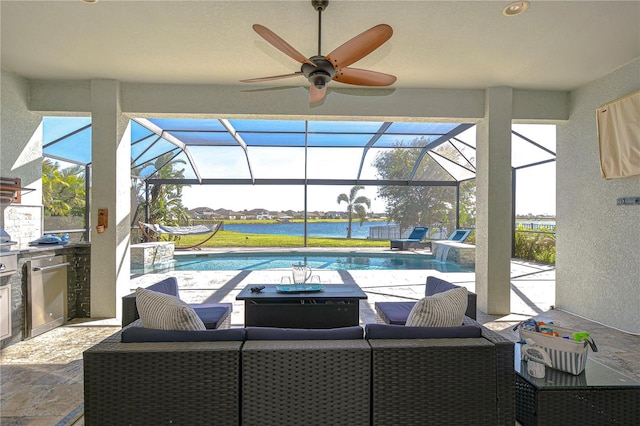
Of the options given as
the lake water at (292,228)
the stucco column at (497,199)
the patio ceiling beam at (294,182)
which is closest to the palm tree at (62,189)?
the patio ceiling beam at (294,182)

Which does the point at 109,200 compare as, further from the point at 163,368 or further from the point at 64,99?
the point at 163,368

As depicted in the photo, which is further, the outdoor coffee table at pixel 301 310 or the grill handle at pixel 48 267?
the grill handle at pixel 48 267

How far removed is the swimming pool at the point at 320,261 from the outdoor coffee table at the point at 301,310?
214 inches

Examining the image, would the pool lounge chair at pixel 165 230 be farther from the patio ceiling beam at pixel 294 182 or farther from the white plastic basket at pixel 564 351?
the white plastic basket at pixel 564 351

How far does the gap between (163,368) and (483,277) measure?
415 centimetres

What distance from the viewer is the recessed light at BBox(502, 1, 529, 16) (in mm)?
2818

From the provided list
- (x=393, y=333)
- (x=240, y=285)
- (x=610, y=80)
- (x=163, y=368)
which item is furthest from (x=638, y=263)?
(x=240, y=285)

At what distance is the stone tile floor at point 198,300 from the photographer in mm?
2449

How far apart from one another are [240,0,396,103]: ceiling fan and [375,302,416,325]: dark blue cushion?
193 centimetres

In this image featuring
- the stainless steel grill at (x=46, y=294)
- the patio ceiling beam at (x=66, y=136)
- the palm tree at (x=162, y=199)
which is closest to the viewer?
the stainless steel grill at (x=46, y=294)

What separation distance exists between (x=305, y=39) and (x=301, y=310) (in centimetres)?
250

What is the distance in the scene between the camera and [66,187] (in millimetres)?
9188

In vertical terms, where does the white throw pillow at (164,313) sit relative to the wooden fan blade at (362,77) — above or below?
below

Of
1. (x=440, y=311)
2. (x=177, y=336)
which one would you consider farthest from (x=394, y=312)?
(x=177, y=336)
